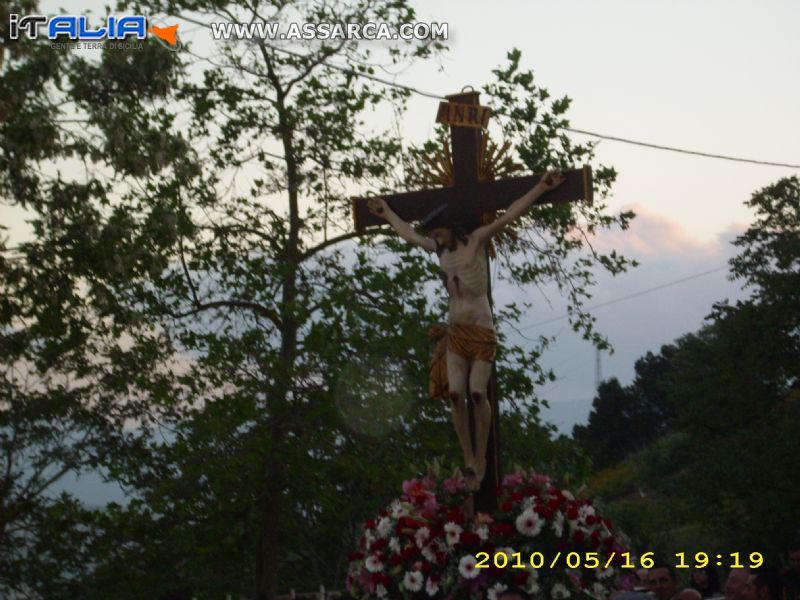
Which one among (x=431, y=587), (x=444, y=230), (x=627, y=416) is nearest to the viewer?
(x=431, y=587)

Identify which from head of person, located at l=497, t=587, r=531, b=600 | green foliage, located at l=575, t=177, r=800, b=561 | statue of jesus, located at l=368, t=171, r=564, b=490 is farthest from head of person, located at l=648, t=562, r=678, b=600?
green foliage, located at l=575, t=177, r=800, b=561

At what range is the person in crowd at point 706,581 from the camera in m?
9.48

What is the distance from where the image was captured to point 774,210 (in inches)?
1331

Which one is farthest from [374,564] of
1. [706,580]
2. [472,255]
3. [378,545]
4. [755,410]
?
[755,410]

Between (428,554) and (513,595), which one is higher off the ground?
(428,554)

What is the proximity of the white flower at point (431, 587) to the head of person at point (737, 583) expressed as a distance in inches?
68.2

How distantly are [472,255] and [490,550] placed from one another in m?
2.02

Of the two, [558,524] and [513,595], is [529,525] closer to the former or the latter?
[558,524]

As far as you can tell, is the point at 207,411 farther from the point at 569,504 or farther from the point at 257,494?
the point at 569,504

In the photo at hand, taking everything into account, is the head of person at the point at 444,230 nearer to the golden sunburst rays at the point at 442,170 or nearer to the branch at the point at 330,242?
the golden sunburst rays at the point at 442,170

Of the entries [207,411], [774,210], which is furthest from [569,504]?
[774,210]

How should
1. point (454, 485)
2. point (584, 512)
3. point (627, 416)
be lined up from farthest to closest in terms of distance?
point (627, 416), point (454, 485), point (584, 512)

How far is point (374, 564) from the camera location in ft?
27.0

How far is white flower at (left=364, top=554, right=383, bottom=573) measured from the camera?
323 inches
